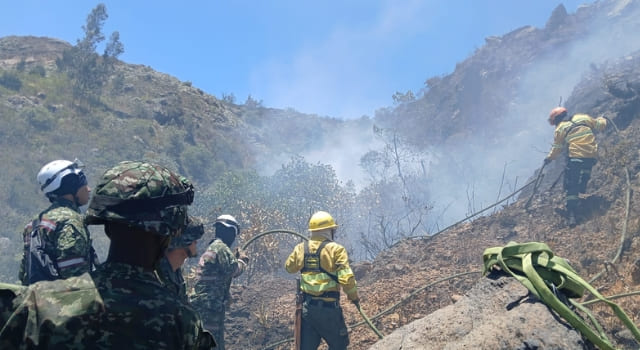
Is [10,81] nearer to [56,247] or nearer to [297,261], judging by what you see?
[297,261]

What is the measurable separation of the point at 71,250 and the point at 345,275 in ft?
8.44

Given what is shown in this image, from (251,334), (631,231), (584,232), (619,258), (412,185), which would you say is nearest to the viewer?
(619,258)

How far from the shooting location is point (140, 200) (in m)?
1.47

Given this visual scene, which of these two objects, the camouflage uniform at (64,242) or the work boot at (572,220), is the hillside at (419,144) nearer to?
the work boot at (572,220)

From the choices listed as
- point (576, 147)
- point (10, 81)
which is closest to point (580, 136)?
point (576, 147)

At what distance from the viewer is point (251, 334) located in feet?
23.5

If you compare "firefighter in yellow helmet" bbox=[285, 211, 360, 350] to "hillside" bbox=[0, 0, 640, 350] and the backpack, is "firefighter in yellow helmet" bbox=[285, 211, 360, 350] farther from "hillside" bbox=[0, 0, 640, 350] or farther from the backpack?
the backpack

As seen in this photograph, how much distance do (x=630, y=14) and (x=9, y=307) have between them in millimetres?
41640

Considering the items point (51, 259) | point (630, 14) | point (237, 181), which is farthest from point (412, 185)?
point (630, 14)

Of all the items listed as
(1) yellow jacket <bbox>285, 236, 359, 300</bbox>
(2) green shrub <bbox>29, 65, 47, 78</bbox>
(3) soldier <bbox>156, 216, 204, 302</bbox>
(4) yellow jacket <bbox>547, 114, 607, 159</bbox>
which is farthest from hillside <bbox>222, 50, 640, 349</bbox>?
(2) green shrub <bbox>29, 65, 47, 78</bbox>

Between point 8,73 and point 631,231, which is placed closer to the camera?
point 631,231

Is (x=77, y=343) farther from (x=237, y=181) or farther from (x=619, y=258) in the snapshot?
(x=237, y=181)

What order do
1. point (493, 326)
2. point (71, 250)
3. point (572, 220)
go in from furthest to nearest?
point (572, 220)
point (71, 250)
point (493, 326)

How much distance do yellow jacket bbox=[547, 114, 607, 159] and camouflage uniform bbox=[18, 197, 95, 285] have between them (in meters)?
7.53
